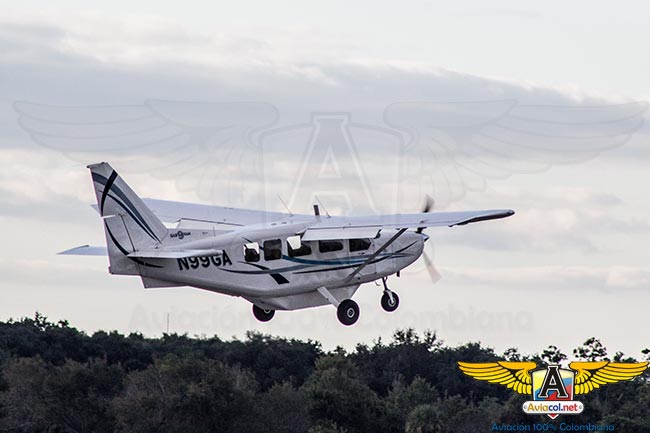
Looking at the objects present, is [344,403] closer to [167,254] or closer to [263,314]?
[263,314]

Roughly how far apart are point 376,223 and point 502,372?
52.7 ft

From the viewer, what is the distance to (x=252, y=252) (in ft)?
156

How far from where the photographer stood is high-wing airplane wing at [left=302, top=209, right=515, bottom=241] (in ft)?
155

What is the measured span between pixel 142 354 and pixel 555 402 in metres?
52.6

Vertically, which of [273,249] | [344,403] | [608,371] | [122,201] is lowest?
[608,371]

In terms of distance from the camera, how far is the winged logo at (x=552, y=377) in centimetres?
5744

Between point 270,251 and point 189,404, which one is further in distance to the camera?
point 189,404

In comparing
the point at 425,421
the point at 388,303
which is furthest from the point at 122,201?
the point at 425,421

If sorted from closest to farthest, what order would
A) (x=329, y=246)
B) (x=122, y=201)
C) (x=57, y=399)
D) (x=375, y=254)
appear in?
(x=122, y=201) < (x=329, y=246) < (x=375, y=254) < (x=57, y=399)

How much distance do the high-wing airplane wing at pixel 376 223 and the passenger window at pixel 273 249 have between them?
0.82m

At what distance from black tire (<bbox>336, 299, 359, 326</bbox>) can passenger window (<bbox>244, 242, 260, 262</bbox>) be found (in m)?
3.55

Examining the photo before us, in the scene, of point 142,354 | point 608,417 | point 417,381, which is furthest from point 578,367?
point 142,354

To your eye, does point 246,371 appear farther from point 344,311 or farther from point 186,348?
point 344,311

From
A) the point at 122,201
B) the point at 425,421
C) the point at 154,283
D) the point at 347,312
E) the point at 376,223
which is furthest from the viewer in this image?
the point at 425,421
